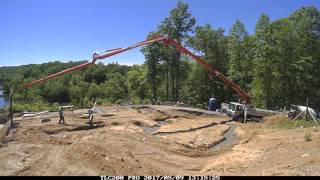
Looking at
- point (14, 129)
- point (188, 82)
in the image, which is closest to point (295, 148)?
point (14, 129)

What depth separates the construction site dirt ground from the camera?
661 inches

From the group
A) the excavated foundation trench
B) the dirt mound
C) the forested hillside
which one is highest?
the forested hillside

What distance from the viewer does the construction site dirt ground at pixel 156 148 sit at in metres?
16.8

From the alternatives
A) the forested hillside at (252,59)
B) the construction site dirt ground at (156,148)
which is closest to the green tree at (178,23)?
the forested hillside at (252,59)

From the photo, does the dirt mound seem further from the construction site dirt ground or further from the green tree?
the green tree

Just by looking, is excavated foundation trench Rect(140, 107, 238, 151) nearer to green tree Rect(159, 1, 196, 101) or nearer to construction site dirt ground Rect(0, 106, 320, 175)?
construction site dirt ground Rect(0, 106, 320, 175)

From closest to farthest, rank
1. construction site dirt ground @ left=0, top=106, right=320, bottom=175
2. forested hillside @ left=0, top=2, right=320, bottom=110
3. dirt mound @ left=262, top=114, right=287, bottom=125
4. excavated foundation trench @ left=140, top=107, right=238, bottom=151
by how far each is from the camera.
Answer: construction site dirt ground @ left=0, top=106, right=320, bottom=175
excavated foundation trench @ left=140, top=107, right=238, bottom=151
dirt mound @ left=262, top=114, right=287, bottom=125
forested hillside @ left=0, top=2, right=320, bottom=110

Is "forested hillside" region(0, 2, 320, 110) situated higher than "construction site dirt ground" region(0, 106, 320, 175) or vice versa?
"forested hillside" region(0, 2, 320, 110)

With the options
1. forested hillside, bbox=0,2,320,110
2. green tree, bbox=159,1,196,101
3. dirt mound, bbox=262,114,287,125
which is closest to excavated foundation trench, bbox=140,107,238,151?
dirt mound, bbox=262,114,287,125

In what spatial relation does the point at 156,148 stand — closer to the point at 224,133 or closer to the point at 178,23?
the point at 224,133

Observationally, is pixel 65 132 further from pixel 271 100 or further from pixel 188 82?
pixel 188 82

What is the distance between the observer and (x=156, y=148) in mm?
22938

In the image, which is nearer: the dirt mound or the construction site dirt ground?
the construction site dirt ground

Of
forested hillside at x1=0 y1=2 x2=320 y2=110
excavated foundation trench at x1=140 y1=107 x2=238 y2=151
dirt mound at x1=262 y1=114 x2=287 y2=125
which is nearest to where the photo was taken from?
excavated foundation trench at x1=140 y1=107 x2=238 y2=151
